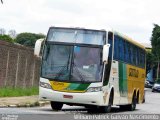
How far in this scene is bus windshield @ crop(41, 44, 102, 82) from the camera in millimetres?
19984

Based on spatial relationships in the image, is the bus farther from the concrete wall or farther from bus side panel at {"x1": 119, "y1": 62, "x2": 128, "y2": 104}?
the concrete wall

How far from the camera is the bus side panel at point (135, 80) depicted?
997 inches

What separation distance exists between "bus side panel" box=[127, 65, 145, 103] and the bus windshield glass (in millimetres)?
4499

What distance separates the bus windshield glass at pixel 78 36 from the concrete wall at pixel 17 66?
1288 centimetres

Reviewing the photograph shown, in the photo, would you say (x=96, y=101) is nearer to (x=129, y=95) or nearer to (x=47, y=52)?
(x=47, y=52)

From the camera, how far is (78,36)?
2064 centimetres

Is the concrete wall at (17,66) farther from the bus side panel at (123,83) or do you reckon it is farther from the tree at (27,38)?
the tree at (27,38)

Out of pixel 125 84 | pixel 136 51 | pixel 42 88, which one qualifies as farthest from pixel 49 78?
pixel 136 51

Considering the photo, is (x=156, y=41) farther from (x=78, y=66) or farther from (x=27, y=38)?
(x=78, y=66)

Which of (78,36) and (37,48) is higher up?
(78,36)

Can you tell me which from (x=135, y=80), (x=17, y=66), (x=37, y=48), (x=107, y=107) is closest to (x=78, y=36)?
(x=37, y=48)

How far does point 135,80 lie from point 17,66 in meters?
11.9

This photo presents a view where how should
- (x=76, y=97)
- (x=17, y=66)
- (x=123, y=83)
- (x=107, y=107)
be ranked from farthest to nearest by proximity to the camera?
(x=17, y=66), (x=123, y=83), (x=107, y=107), (x=76, y=97)

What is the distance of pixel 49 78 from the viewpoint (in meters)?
20.1
